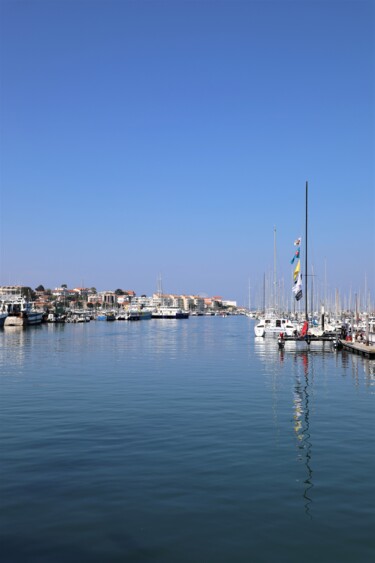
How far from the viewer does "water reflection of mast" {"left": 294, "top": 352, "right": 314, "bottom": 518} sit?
550 inches

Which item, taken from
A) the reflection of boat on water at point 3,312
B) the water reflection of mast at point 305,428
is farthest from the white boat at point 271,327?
the reflection of boat on water at point 3,312

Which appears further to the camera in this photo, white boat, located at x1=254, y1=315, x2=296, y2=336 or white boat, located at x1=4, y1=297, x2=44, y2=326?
white boat, located at x1=4, y1=297, x2=44, y2=326

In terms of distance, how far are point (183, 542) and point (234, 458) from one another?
19.7 feet

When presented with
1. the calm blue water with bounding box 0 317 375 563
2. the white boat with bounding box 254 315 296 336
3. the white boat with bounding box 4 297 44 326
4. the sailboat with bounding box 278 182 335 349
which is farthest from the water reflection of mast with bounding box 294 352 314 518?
the white boat with bounding box 4 297 44 326

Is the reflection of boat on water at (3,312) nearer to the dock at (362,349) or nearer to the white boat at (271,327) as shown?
the white boat at (271,327)

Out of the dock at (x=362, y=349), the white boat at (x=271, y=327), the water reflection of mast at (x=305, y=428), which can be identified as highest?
the white boat at (x=271, y=327)

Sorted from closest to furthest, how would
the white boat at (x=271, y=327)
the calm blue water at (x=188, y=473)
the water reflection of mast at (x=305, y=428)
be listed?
the calm blue water at (x=188, y=473) → the water reflection of mast at (x=305, y=428) → the white boat at (x=271, y=327)

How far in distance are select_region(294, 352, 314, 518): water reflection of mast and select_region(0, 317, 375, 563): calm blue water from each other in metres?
0.06

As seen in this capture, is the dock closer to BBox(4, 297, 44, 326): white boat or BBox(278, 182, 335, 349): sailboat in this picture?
BBox(278, 182, 335, 349): sailboat

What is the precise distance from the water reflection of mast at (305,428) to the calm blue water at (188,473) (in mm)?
64

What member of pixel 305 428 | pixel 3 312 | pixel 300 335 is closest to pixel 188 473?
pixel 305 428

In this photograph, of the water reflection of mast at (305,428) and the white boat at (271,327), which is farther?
the white boat at (271,327)

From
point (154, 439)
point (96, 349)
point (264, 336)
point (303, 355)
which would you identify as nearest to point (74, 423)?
point (154, 439)

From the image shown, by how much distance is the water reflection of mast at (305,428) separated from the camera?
1396 centimetres
